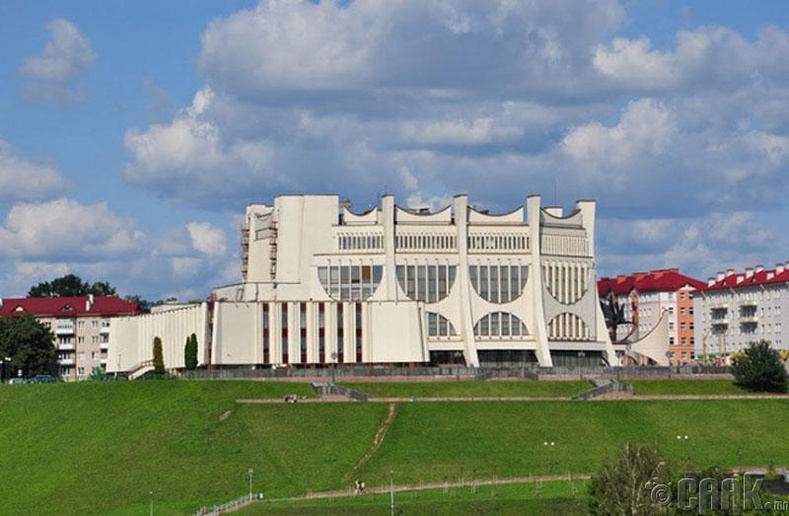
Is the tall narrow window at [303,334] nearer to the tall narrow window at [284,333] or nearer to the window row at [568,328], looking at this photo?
the tall narrow window at [284,333]

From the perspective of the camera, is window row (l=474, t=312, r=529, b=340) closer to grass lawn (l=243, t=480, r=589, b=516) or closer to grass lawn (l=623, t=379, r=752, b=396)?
grass lawn (l=623, t=379, r=752, b=396)

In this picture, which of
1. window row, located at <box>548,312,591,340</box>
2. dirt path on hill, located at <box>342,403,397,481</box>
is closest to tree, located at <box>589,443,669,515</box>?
dirt path on hill, located at <box>342,403,397,481</box>

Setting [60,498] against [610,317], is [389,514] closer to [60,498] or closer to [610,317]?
[60,498]

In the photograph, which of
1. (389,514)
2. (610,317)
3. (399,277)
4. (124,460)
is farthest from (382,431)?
(610,317)

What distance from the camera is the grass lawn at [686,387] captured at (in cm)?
14275

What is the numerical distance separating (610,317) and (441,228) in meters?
28.3

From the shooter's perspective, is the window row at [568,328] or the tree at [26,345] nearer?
the window row at [568,328]

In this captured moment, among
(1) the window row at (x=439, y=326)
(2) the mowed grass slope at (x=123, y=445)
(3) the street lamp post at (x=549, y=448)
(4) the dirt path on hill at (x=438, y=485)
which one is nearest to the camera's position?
(4) the dirt path on hill at (x=438, y=485)

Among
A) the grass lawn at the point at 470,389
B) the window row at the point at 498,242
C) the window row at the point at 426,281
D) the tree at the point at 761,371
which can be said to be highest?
the window row at the point at 498,242

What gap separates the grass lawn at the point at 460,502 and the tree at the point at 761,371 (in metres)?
39.3

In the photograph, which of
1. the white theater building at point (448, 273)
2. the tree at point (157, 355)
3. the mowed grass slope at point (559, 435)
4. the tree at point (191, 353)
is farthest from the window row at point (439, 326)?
the mowed grass slope at point (559, 435)

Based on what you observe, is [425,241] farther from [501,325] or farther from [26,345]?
[26,345]

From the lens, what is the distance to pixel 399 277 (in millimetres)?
164750

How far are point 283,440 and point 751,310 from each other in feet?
274
